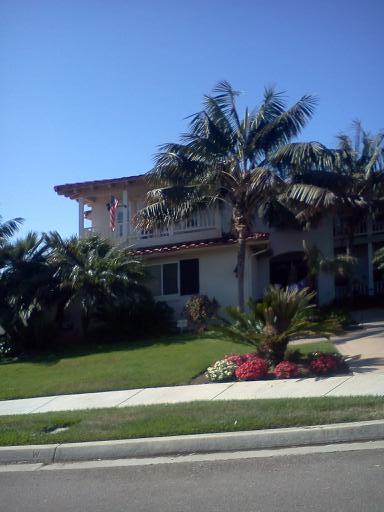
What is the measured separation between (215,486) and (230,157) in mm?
14007

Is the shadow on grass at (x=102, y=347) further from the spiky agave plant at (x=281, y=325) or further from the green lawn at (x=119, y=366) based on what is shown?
the spiky agave plant at (x=281, y=325)

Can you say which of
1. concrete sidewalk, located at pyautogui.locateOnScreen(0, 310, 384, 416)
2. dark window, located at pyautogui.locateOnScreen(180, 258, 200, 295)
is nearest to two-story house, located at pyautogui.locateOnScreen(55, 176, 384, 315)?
dark window, located at pyautogui.locateOnScreen(180, 258, 200, 295)

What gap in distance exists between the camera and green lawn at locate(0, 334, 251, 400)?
539 inches

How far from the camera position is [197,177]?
1992 centimetres

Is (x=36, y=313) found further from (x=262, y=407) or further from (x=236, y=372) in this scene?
(x=262, y=407)

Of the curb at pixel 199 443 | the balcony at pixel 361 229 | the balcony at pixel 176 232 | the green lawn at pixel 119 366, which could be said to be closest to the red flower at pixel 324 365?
the green lawn at pixel 119 366

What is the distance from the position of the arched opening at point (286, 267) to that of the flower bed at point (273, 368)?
1142cm

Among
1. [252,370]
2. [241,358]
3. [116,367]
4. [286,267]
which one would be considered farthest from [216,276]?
[252,370]

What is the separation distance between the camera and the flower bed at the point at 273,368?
1240 centimetres

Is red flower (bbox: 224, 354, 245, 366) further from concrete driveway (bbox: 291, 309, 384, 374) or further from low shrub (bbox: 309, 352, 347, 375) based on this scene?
concrete driveway (bbox: 291, 309, 384, 374)

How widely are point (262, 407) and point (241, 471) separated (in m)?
2.44

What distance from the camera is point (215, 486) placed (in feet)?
22.2

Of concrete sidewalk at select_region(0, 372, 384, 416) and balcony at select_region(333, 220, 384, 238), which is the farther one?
balcony at select_region(333, 220, 384, 238)

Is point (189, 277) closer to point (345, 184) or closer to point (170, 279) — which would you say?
point (170, 279)
